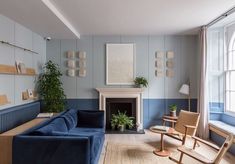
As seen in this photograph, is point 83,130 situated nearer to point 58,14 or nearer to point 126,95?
point 126,95

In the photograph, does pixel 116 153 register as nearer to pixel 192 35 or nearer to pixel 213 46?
pixel 213 46

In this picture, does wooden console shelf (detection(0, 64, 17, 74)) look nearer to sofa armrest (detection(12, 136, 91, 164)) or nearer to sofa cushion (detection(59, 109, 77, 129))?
sofa cushion (detection(59, 109, 77, 129))

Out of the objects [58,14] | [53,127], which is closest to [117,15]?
[58,14]

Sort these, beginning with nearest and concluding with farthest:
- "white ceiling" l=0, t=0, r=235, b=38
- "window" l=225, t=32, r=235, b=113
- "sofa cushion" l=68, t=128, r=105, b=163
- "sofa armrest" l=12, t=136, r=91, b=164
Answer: "sofa armrest" l=12, t=136, r=91, b=164
"sofa cushion" l=68, t=128, r=105, b=163
"white ceiling" l=0, t=0, r=235, b=38
"window" l=225, t=32, r=235, b=113

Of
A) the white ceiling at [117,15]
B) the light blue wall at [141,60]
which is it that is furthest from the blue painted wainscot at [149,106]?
the white ceiling at [117,15]

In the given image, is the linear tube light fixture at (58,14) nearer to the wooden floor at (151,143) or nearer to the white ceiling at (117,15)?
the white ceiling at (117,15)

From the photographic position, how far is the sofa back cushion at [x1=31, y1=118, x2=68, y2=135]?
2.66m

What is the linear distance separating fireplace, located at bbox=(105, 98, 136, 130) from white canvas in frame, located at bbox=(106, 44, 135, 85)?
47cm

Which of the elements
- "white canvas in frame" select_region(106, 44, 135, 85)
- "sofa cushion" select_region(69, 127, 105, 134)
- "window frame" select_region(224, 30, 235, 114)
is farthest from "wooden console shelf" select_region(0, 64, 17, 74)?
"window frame" select_region(224, 30, 235, 114)

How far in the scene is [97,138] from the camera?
3.48m

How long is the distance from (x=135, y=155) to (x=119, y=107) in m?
2.19

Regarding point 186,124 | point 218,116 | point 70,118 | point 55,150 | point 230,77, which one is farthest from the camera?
point 218,116

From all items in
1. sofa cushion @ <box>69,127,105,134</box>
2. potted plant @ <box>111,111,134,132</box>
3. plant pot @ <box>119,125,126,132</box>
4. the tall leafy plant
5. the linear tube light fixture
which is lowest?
plant pot @ <box>119,125,126,132</box>

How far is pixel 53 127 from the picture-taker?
3.10m
